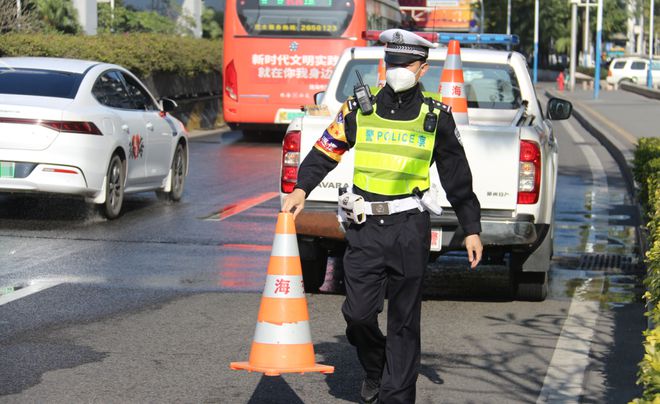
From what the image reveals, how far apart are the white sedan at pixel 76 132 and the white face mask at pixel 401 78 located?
7.25 meters

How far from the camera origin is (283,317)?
19.6 ft

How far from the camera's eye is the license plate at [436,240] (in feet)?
29.7

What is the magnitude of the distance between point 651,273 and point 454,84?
134 inches

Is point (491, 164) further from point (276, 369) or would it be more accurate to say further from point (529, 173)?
point (276, 369)

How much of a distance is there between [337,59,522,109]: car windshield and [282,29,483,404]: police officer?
5224mm

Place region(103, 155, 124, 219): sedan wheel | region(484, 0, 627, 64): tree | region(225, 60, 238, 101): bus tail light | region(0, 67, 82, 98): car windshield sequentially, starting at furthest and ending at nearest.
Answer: region(484, 0, 627, 64): tree, region(225, 60, 238, 101): bus tail light, region(103, 155, 124, 219): sedan wheel, region(0, 67, 82, 98): car windshield

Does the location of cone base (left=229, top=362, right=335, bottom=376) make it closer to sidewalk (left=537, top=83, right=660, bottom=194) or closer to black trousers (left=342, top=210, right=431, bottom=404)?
black trousers (left=342, top=210, right=431, bottom=404)

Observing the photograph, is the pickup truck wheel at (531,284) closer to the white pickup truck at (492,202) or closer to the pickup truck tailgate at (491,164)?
the white pickup truck at (492,202)

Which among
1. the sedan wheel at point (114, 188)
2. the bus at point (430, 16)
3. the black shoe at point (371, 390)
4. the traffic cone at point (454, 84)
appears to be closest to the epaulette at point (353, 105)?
the black shoe at point (371, 390)

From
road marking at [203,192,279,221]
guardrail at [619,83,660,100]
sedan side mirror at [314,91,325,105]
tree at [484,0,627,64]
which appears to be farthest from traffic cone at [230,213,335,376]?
tree at [484,0,627,64]

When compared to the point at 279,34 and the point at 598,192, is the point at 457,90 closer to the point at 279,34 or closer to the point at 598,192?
the point at 598,192

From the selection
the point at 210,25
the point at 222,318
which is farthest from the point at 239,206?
the point at 210,25

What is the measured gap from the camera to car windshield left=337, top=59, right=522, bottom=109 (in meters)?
11.3

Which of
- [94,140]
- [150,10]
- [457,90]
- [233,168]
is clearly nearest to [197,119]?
[150,10]
